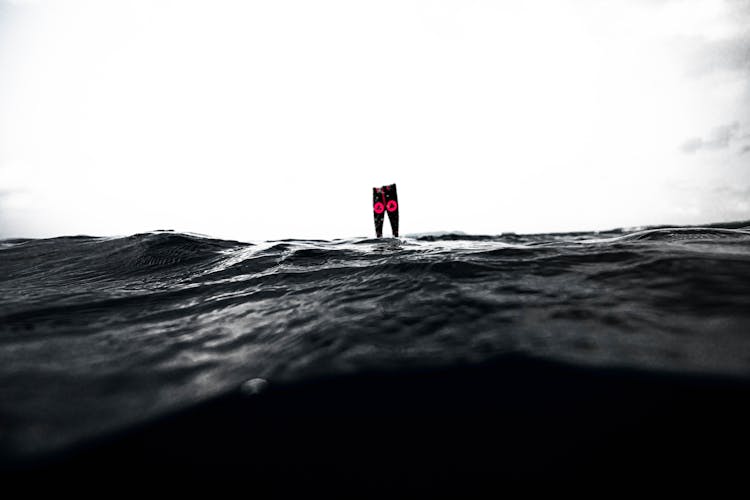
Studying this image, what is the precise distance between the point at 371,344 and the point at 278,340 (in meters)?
0.80

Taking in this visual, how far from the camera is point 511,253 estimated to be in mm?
4801

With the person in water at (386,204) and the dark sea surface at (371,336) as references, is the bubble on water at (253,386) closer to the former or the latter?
the dark sea surface at (371,336)

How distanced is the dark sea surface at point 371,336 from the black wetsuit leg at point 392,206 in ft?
29.6

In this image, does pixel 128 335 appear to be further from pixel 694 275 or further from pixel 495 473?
pixel 694 275

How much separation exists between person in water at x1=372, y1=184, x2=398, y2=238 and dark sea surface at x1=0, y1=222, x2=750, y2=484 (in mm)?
9065

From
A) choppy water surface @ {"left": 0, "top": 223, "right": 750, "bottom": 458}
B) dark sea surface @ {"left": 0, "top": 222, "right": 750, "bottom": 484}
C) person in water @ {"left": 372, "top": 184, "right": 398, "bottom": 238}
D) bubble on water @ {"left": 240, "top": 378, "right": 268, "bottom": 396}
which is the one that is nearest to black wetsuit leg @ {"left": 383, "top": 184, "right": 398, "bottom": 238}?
person in water @ {"left": 372, "top": 184, "right": 398, "bottom": 238}

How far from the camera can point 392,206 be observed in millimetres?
13453

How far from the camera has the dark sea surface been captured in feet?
5.31

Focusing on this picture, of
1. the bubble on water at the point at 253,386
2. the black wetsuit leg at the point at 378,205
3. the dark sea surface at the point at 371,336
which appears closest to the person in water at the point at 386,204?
the black wetsuit leg at the point at 378,205

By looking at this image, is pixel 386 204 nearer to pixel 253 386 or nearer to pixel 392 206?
pixel 392 206

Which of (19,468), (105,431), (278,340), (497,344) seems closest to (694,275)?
(497,344)

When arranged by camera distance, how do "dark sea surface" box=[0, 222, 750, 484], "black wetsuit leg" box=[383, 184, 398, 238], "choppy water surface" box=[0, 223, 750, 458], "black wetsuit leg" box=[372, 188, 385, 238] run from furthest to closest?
"black wetsuit leg" box=[372, 188, 385, 238]
"black wetsuit leg" box=[383, 184, 398, 238]
"choppy water surface" box=[0, 223, 750, 458]
"dark sea surface" box=[0, 222, 750, 484]

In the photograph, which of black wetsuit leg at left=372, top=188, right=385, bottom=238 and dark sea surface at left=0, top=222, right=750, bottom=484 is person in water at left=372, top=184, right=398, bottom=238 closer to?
black wetsuit leg at left=372, top=188, right=385, bottom=238

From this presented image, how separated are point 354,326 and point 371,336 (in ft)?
0.81
